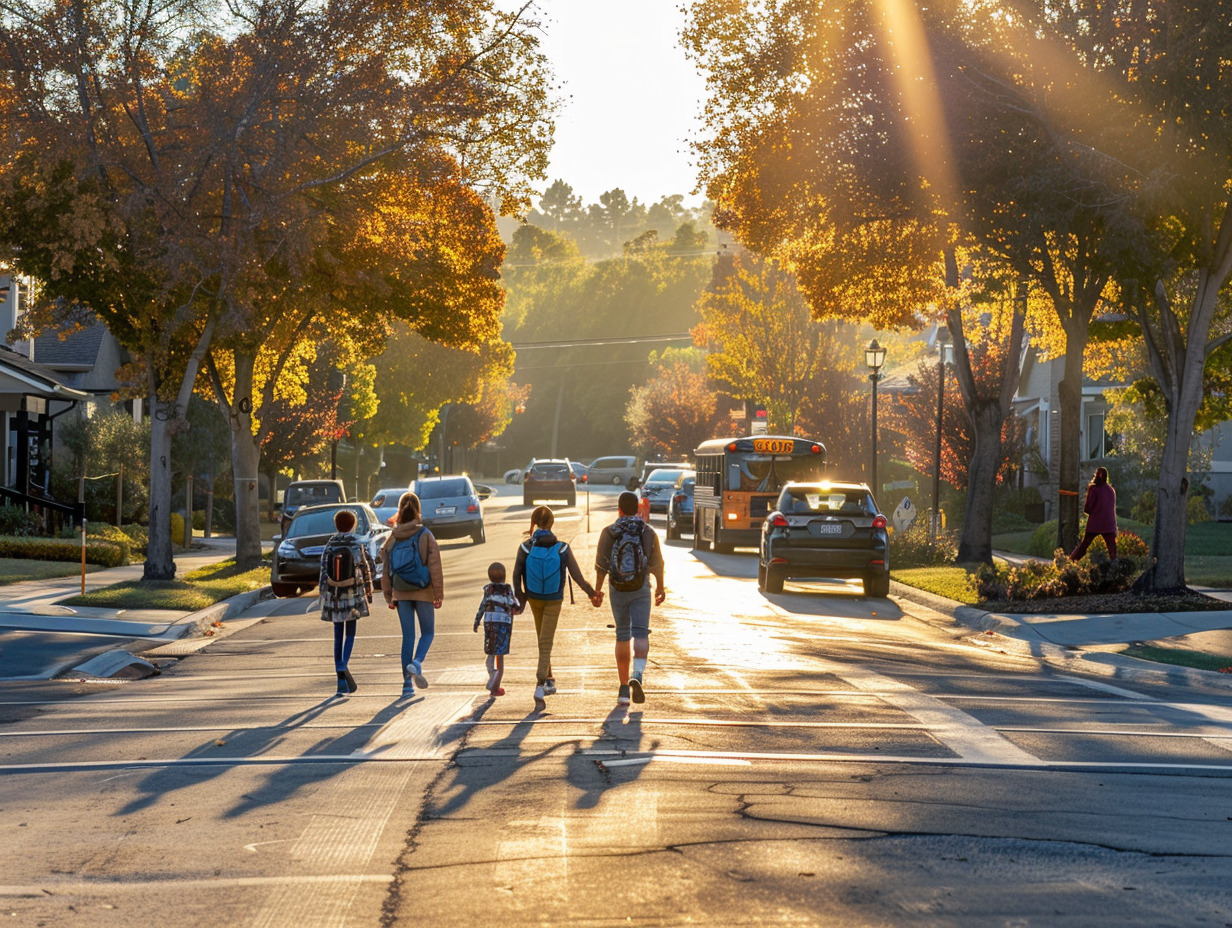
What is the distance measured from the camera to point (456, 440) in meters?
86.3

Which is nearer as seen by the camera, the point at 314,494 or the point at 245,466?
the point at 245,466

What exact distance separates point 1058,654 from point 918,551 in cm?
1283

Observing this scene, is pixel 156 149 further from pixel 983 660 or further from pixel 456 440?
pixel 456 440

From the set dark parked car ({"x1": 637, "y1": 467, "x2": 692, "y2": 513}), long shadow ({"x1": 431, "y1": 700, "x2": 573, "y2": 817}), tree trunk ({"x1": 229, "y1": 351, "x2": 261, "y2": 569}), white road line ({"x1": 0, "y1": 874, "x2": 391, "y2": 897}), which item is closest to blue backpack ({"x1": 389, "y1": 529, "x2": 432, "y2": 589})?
long shadow ({"x1": 431, "y1": 700, "x2": 573, "y2": 817})

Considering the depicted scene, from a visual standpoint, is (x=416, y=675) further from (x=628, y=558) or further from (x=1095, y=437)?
(x=1095, y=437)

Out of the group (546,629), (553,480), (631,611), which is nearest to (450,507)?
(553,480)

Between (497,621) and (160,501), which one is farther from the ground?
(160,501)

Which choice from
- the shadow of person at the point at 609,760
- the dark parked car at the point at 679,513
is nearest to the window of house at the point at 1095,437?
the dark parked car at the point at 679,513

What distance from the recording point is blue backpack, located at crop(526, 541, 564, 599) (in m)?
12.2

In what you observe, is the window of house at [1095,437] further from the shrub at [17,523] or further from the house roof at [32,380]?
the shrub at [17,523]

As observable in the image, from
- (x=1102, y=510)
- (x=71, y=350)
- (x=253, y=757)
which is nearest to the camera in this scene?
(x=253, y=757)

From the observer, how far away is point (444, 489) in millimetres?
36906

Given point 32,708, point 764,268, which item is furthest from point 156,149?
point 764,268

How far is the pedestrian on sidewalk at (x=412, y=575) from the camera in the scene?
518 inches
